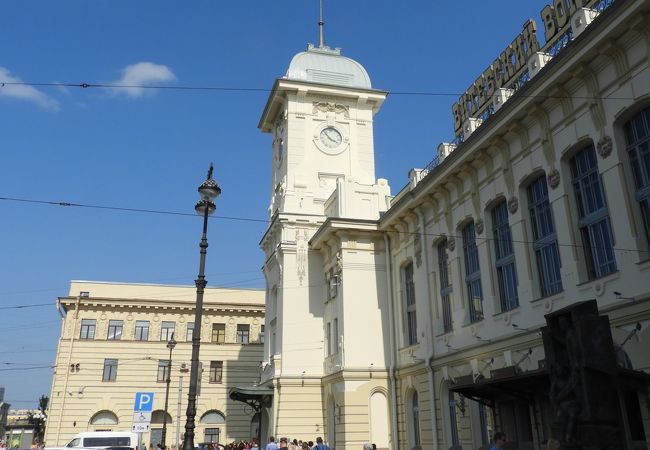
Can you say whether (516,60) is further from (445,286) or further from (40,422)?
(40,422)

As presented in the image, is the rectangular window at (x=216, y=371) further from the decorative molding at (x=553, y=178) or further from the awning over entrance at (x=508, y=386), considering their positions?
the decorative molding at (x=553, y=178)

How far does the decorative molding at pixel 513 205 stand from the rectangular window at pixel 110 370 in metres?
38.3

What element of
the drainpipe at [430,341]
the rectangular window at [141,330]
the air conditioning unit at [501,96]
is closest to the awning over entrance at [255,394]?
the drainpipe at [430,341]

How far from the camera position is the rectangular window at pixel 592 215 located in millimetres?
15859

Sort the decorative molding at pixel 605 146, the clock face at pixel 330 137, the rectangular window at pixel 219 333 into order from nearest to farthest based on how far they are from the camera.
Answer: the decorative molding at pixel 605 146 → the clock face at pixel 330 137 → the rectangular window at pixel 219 333

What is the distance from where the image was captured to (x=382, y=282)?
2966 cm

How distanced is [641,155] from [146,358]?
1672 inches

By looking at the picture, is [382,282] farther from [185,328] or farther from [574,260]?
[185,328]

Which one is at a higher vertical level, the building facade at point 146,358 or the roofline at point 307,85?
the roofline at point 307,85

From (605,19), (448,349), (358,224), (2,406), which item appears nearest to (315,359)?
(358,224)

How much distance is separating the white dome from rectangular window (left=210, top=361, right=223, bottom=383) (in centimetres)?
2527

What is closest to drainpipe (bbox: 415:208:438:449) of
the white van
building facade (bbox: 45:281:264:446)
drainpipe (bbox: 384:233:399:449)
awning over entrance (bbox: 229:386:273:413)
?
drainpipe (bbox: 384:233:399:449)

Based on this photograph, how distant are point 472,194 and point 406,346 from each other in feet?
27.6

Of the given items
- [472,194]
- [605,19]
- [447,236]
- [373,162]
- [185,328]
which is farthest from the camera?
[185,328]
